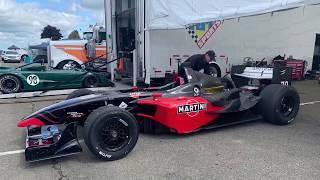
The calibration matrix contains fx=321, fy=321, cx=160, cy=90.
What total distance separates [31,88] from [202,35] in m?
5.52

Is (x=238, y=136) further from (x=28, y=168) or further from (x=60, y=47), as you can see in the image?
(x=60, y=47)

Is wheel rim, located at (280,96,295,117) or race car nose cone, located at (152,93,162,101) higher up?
race car nose cone, located at (152,93,162,101)

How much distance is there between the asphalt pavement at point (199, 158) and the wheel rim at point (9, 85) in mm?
3818

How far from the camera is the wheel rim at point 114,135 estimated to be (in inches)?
162

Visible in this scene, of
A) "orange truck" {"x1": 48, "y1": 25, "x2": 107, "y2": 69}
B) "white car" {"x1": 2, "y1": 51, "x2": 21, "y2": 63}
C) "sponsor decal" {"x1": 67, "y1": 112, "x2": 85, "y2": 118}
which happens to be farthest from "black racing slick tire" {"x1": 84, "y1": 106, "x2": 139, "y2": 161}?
"white car" {"x1": 2, "y1": 51, "x2": 21, "y2": 63}

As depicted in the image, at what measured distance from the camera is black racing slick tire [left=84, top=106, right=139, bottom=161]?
13.2ft

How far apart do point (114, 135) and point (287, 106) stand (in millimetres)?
3620

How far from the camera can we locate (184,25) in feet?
26.6

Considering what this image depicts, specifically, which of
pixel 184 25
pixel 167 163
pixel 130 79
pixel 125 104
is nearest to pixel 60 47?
pixel 130 79

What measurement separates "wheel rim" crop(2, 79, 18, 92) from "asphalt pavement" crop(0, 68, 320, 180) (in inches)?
150

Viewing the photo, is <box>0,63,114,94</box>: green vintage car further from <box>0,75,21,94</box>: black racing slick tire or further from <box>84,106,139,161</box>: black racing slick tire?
<box>84,106,139,161</box>: black racing slick tire

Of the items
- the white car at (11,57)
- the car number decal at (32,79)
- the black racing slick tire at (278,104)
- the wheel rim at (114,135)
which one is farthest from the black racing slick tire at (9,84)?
the white car at (11,57)

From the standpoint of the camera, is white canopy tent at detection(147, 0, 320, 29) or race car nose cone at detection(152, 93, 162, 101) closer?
race car nose cone at detection(152, 93, 162, 101)

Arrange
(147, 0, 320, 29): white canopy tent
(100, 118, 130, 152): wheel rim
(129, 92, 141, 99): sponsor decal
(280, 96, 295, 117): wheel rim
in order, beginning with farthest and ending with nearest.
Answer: (147, 0, 320, 29): white canopy tent < (280, 96, 295, 117): wheel rim < (129, 92, 141, 99): sponsor decal < (100, 118, 130, 152): wheel rim
